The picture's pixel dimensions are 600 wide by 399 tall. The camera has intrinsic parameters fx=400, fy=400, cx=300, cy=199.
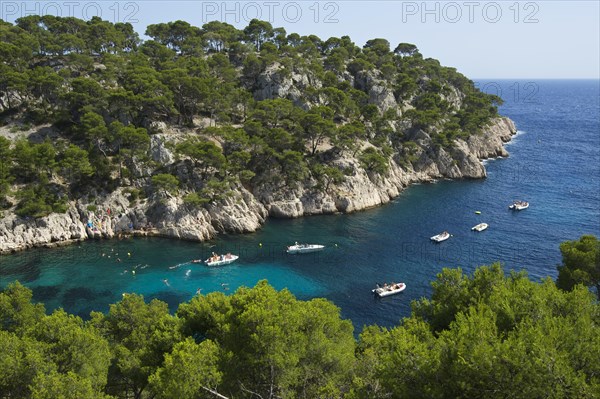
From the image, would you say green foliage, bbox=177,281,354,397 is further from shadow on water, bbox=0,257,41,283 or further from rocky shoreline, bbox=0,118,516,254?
rocky shoreline, bbox=0,118,516,254

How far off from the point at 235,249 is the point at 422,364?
4566 cm

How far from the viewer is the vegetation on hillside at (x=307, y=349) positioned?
15.5 meters

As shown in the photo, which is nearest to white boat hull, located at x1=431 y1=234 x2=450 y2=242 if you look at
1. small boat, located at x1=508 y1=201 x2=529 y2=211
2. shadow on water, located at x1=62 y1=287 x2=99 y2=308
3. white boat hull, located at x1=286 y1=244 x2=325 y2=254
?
white boat hull, located at x1=286 y1=244 x2=325 y2=254

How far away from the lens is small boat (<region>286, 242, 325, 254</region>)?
193 ft

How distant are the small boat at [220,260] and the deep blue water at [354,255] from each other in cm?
103

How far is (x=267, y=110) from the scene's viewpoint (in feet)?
270

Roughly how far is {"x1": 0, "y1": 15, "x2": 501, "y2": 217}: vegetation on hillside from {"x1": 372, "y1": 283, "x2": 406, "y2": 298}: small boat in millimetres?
30839

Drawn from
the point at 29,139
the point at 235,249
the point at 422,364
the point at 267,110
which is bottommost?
the point at 235,249

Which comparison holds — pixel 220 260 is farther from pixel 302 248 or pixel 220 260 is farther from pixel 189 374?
pixel 189 374

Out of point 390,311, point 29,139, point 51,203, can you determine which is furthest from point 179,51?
point 390,311

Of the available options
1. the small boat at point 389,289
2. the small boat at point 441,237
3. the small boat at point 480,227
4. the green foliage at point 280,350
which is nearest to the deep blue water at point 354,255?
the small boat at point 389,289

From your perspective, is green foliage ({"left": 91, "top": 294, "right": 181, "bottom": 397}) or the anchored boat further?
the anchored boat

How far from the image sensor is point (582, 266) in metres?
33.1

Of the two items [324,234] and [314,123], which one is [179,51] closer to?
[314,123]
